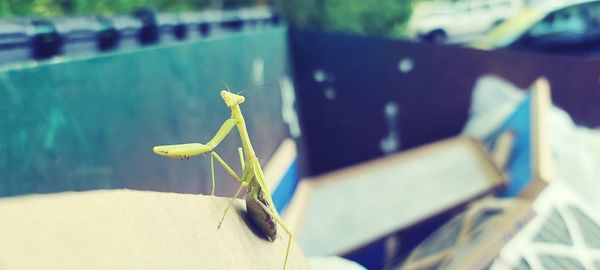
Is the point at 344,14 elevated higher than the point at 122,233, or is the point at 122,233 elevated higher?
the point at 122,233

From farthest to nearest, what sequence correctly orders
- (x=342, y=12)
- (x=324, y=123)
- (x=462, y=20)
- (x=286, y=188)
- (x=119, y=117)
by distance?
1. (x=462, y=20)
2. (x=342, y=12)
3. (x=324, y=123)
4. (x=286, y=188)
5. (x=119, y=117)

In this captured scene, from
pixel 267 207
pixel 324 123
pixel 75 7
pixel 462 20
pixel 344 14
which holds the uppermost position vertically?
pixel 267 207

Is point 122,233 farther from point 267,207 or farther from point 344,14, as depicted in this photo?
point 344,14

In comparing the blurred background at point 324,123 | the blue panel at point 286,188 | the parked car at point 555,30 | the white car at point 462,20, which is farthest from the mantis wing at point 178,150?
the white car at point 462,20

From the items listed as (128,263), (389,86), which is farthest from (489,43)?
(128,263)

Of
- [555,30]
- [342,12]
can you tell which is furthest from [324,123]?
[555,30]

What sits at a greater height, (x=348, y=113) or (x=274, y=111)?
(x=274, y=111)

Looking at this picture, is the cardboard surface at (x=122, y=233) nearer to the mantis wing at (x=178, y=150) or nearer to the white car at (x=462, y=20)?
the mantis wing at (x=178, y=150)

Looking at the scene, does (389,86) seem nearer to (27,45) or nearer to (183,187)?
(183,187)
